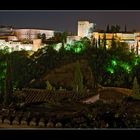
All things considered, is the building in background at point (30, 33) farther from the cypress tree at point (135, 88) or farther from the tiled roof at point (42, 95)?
the cypress tree at point (135, 88)

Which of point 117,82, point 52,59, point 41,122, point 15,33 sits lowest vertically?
point 41,122

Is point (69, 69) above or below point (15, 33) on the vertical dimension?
below

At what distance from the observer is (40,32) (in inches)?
209

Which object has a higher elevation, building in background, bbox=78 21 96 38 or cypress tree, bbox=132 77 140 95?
building in background, bbox=78 21 96 38

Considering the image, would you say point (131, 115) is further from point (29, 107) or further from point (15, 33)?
point (15, 33)

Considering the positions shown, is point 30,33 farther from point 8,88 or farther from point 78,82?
point 78,82

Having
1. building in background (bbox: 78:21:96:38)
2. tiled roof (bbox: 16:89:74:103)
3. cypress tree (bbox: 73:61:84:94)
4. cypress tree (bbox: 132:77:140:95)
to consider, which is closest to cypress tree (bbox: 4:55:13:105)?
tiled roof (bbox: 16:89:74:103)

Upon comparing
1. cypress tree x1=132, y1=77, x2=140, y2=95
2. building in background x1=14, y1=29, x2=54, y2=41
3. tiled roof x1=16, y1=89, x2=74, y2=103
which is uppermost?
building in background x1=14, y1=29, x2=54, y2=41

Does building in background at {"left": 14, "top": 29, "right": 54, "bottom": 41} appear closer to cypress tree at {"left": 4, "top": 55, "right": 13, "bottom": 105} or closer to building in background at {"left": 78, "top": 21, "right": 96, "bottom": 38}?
building in background at {"left": 78, "top": 21, "right": 96, "bottom": 38}

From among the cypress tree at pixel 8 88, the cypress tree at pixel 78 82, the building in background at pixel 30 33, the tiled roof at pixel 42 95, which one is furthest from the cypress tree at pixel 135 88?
the cypress tree at pixel 8 88

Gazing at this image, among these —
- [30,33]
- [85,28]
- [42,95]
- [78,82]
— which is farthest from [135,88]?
[30,33]
